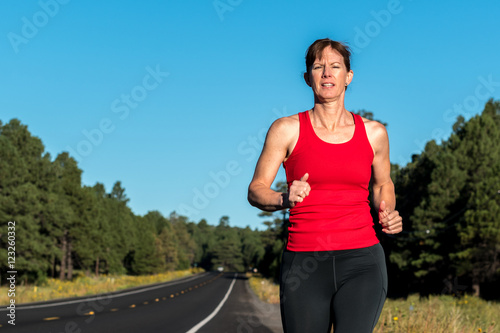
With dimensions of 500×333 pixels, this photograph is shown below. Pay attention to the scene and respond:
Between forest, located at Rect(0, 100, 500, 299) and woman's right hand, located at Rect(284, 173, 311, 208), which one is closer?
woman's right hand, located at Rect(284, 173, 311, 208)

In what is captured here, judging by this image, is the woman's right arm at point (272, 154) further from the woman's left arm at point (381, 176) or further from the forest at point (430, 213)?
the forest at point (430, 213)

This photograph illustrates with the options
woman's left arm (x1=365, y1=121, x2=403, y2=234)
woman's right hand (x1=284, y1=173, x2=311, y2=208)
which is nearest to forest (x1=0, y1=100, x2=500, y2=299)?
woman's left arm (x1=365, y1=121, x2=403, y2=234)

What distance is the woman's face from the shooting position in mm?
2865

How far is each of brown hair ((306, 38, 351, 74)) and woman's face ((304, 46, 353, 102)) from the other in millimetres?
18

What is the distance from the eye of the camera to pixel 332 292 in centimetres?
260

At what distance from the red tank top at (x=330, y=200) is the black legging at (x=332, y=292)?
0.06 metres

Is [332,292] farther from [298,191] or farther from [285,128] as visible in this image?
[285,128]

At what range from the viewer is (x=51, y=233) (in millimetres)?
45469

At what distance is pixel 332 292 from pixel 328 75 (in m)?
1.07

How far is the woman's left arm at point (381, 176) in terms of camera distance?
284 cm

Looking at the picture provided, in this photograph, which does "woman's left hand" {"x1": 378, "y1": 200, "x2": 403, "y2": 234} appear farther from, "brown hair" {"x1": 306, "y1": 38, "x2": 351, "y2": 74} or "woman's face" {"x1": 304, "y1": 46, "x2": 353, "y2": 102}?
"brown hair" {"x1": 306, "y1": 38, "x2": 351, "y2": 74}

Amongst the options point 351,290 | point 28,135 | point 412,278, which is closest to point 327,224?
point 351,290

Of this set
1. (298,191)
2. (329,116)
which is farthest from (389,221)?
(298,191)

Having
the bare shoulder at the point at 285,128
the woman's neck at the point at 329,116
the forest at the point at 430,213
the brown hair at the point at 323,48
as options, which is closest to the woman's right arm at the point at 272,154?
the bare shoulder at the point at 285,128
